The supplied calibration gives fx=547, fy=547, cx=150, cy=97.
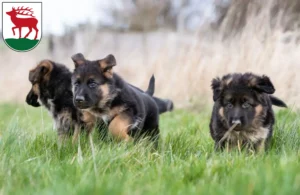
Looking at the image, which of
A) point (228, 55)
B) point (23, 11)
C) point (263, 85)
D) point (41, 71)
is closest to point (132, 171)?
point (263, 85)

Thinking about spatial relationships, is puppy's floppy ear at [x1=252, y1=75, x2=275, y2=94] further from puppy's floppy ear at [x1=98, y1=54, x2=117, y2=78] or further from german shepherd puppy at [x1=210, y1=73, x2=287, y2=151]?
puppy's floppy ear at [x1=98, y1=54, x2=117, y2=78]

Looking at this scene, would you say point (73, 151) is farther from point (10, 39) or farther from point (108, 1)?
point (108, 1)

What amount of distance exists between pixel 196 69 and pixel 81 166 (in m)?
7.57

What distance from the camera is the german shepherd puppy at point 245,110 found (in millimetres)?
5098

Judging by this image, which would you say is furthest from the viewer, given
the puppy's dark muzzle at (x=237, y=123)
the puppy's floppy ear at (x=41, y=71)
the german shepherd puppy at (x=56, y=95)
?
the puppy's floppy ear at (x=41, y=71)

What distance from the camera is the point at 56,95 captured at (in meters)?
6.10

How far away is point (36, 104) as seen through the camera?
21.0 ft

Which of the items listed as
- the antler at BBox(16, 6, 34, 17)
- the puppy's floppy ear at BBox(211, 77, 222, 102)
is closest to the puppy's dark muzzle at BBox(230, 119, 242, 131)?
the puppy's floppy ear at BBox(211, 77, 222, 102)

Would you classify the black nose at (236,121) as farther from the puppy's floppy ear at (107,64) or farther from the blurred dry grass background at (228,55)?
the blurred dry grass background at (228,55)

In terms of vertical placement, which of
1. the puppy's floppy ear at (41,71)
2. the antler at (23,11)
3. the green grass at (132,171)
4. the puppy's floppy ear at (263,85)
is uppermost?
the antler at (23,11)

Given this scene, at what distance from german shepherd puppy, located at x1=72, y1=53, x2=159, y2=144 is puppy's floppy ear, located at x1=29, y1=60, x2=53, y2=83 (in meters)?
0.57

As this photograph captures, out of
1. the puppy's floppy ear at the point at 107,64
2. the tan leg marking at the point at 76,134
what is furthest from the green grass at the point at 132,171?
the puppy's floppy ear at the point at 107,64

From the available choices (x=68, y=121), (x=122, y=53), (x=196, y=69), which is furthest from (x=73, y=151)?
(x=122, y=53)

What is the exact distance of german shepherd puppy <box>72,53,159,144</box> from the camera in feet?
17.9
